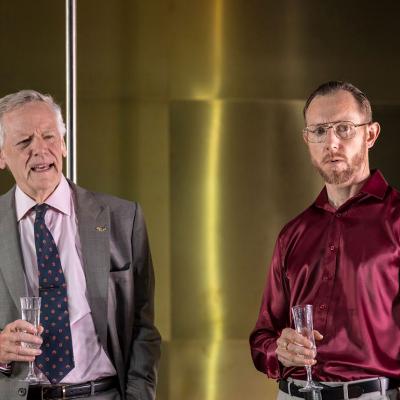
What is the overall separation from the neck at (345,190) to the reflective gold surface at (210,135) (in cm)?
176

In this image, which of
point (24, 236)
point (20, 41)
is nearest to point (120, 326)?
point (24, 236)

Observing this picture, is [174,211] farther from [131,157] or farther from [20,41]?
[20,41]

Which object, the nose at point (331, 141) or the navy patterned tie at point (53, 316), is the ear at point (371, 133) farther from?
the navy patterned tie at point (53, 316)

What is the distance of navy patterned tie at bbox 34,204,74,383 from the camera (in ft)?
10.3

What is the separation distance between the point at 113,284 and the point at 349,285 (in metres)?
0.87

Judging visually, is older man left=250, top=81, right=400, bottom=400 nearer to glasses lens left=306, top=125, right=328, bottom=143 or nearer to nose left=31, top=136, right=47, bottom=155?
glasses lens left=306, top=125, right=328, bottom=143

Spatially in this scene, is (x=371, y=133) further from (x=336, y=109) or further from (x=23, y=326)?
(x=23, y=326)

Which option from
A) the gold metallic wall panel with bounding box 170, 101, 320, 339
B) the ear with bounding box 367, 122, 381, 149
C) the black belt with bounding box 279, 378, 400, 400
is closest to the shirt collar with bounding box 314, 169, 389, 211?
the ear with bounding box 367, 122, 381, 149

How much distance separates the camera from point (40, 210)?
3346mm

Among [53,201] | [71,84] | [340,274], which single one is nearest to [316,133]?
[340,274]

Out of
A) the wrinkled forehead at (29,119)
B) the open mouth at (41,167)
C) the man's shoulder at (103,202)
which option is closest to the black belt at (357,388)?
the man's shoulder at (103,202)

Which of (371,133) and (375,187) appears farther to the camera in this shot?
(371,133)

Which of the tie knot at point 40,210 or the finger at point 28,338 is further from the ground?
the tie knot at point 40,210

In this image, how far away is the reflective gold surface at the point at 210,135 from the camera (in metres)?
4.90
